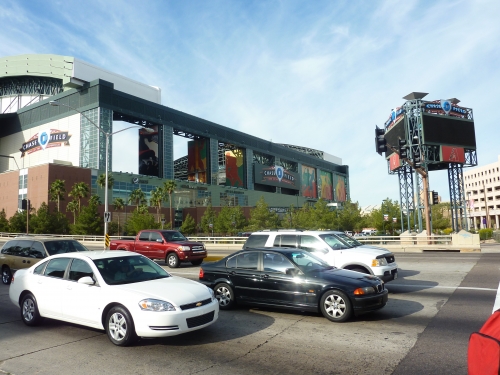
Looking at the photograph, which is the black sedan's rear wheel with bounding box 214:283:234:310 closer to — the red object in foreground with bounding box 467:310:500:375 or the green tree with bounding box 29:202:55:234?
the red object in foreground with bounding box 467:310:500:375

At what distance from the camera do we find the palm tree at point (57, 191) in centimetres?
6675

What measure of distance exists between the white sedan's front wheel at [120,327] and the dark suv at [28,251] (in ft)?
24.6

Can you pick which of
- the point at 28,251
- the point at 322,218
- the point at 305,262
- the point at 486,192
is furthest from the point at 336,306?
the point at 486,192

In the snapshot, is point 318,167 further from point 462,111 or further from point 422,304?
point 422,304

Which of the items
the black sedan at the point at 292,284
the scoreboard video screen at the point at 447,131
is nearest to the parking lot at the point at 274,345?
the black sedan at the point at 292,284

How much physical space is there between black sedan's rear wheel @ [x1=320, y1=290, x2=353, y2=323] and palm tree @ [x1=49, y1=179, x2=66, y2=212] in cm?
6707

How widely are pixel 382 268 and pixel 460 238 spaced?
724 inches

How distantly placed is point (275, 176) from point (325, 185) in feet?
101

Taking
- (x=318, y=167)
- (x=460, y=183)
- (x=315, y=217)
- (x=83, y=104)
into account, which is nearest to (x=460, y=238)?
(x=460, y=183)

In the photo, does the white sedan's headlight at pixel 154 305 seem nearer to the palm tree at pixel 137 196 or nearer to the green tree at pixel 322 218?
the green tree at pixel 322 218

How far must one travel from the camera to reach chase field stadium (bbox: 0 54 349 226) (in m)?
74.8

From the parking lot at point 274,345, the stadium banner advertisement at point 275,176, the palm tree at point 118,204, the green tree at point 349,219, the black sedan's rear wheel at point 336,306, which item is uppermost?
the stadium banner advertisement at point 275,176

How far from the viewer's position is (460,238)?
26828mm

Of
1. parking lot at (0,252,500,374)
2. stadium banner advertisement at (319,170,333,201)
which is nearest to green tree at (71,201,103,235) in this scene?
parking lot at (0,252,500,374)
